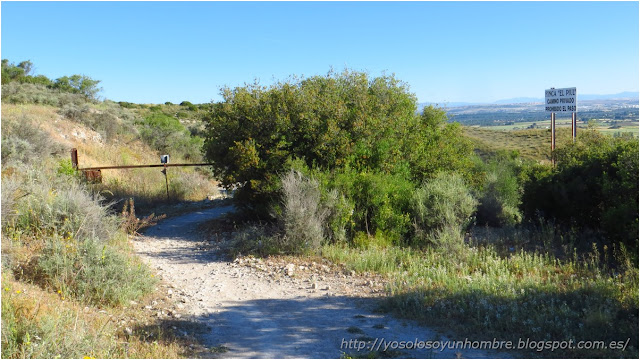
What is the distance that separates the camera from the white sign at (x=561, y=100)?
1823 cm

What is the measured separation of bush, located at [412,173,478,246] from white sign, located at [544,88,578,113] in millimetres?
9739

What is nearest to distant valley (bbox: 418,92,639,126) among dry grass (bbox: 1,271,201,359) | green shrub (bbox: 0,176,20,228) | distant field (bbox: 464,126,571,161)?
distant field (bbox: 464,126,571,161)

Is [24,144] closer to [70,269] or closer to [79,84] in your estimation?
[70,269]

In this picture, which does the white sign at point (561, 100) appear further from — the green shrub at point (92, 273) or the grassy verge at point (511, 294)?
the green shrub at point (92, 273)

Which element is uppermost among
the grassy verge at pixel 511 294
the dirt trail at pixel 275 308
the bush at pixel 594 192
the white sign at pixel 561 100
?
the white sign at pixel 561 100

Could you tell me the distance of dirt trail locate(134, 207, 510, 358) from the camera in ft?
18.8

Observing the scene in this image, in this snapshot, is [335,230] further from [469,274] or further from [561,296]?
[561,296]

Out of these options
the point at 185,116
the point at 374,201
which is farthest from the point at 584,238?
the point at 185,116

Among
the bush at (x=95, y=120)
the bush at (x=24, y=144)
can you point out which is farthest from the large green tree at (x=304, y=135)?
the bush at (x=95, y=120)

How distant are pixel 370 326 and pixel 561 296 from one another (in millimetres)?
2724

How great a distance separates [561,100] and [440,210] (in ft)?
36.2

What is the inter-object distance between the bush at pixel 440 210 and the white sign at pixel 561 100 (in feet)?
32.0

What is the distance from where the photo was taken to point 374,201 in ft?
35.5

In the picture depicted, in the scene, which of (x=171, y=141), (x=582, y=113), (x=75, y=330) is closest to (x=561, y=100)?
(x=75, y=330)
